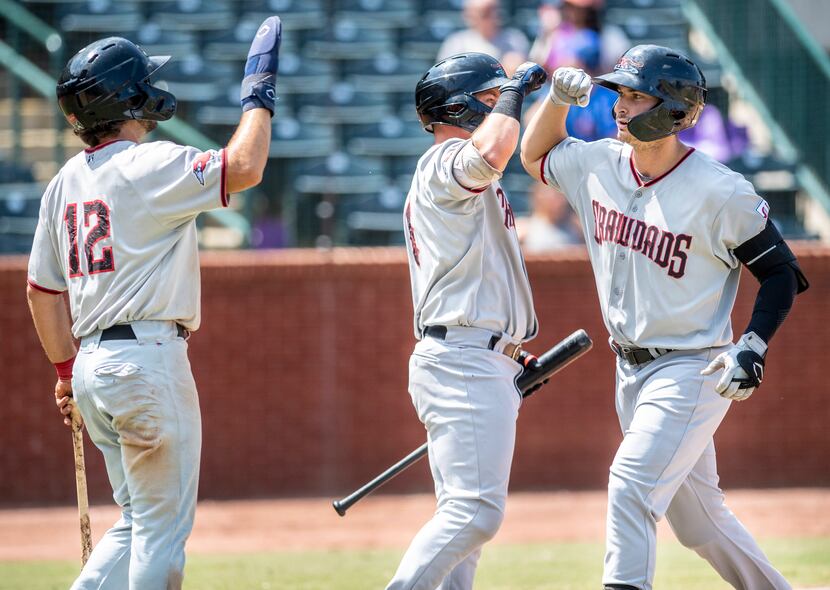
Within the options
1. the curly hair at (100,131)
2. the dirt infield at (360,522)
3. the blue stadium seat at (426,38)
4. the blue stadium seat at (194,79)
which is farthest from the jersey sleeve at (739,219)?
the blue stadium seat at (426,38)

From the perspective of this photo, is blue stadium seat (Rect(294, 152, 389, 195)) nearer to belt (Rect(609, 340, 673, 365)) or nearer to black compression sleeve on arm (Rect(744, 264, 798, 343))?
belt (Rect(609, 340, 673, 365))

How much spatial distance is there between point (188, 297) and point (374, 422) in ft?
15.9

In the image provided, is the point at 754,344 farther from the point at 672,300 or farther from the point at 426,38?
the point at 426,38

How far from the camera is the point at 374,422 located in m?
8.76

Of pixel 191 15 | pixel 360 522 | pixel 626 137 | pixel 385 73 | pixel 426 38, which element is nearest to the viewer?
pixel 626 137

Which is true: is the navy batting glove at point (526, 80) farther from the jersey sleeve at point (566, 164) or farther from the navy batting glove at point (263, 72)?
the navy batting glove at point (263, 72)

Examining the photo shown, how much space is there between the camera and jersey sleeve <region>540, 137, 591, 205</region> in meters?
4.47

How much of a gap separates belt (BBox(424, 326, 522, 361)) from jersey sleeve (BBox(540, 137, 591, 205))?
2.17 ft

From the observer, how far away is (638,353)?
4.22 meters

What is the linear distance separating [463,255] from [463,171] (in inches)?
12.6

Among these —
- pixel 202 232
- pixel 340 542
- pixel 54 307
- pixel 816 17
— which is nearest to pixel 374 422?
pixel 340 542

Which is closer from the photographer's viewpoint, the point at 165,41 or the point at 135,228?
the point at 135,228

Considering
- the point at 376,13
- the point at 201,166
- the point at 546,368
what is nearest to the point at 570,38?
the point at 376,13

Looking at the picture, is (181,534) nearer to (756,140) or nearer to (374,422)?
(374,422)
